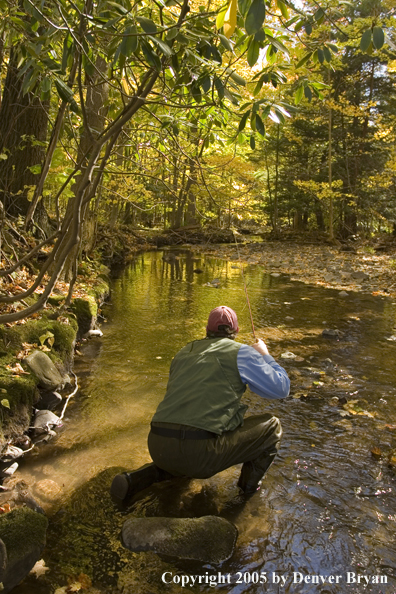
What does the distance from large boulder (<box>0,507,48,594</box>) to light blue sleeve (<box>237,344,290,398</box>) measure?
4.75ft

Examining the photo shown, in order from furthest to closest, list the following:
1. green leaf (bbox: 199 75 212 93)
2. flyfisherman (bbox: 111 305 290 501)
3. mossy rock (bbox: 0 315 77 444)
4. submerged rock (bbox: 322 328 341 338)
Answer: submerged rock (bbox: 322 328 341 338)
mossy rock (bbox: 0 315 77 444)
flyfisherman (bbox: 111 305 290 501)
green leaf (bbox: 199 75 212 93)

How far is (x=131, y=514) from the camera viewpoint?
294 centimetres

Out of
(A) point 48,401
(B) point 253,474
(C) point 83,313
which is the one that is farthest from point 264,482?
(C) point 83,313

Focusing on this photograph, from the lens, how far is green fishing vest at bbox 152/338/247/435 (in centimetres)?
274

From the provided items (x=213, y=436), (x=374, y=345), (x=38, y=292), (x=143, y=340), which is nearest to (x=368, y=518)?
(x=213, y=436)

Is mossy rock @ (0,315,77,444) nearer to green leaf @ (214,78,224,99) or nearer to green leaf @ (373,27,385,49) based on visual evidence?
green leaf @ (214,78,224,99)

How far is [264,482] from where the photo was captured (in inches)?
129

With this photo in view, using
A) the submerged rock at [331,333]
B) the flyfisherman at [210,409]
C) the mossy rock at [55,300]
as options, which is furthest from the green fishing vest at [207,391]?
the submerged rock at [331,333]

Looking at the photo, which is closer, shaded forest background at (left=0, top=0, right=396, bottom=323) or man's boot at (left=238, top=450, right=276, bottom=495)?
shaded forest background at (left=0, top=0, right=396, bottom=323)

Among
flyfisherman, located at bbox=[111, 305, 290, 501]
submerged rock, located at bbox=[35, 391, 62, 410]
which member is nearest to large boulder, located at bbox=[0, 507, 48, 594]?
flyfisherman, located at bbox=[111, 305, 290, 501]

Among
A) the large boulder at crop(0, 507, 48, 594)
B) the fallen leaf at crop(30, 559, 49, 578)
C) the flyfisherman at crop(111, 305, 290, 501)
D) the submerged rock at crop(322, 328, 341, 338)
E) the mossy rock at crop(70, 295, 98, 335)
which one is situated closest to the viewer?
the large boulder at crop(0, 507, 48, 594)

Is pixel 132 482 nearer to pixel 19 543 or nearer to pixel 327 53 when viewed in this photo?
pixel 19 543

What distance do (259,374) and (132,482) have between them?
3.73 feet

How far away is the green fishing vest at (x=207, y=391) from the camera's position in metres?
2.74
